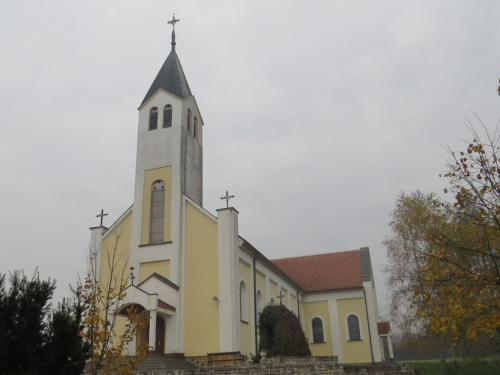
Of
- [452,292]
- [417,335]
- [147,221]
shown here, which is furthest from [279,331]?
[452,292]

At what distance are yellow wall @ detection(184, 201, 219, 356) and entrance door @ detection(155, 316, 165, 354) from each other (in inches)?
47.5

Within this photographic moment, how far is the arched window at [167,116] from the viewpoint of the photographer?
29.3m

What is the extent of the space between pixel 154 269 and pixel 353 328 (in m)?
20.3

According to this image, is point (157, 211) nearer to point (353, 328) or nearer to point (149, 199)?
point (149, 199)

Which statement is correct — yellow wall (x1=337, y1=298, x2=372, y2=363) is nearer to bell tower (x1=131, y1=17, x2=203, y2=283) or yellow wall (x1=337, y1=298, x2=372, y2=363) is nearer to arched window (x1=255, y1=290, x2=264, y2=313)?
arched window (x1=255, y1=290, x2=264, y2=313)

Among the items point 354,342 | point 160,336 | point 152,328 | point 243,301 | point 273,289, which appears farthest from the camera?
point 354,342

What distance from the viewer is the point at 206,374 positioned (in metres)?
16.6

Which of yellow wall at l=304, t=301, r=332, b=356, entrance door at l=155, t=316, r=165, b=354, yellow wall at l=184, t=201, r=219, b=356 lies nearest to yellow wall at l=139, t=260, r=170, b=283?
yellow wall at l=184, t=201, r=219, b=356

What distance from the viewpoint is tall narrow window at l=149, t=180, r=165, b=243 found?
26.7 meters

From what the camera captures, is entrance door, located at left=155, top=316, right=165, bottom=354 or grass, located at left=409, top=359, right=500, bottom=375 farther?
entrance door, located at left=155, top=316, right=165, bottom=354

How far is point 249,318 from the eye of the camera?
27156mm

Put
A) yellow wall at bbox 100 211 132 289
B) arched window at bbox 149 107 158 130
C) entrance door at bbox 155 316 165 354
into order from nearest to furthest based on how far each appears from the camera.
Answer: entrance door at bbox 155 316 165 354, yellow wall at bbox 100 211 132 289, arched window at bbox 149 107 158 130

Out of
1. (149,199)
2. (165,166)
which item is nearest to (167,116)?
(165,166)

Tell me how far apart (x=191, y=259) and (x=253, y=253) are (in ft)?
15.3
